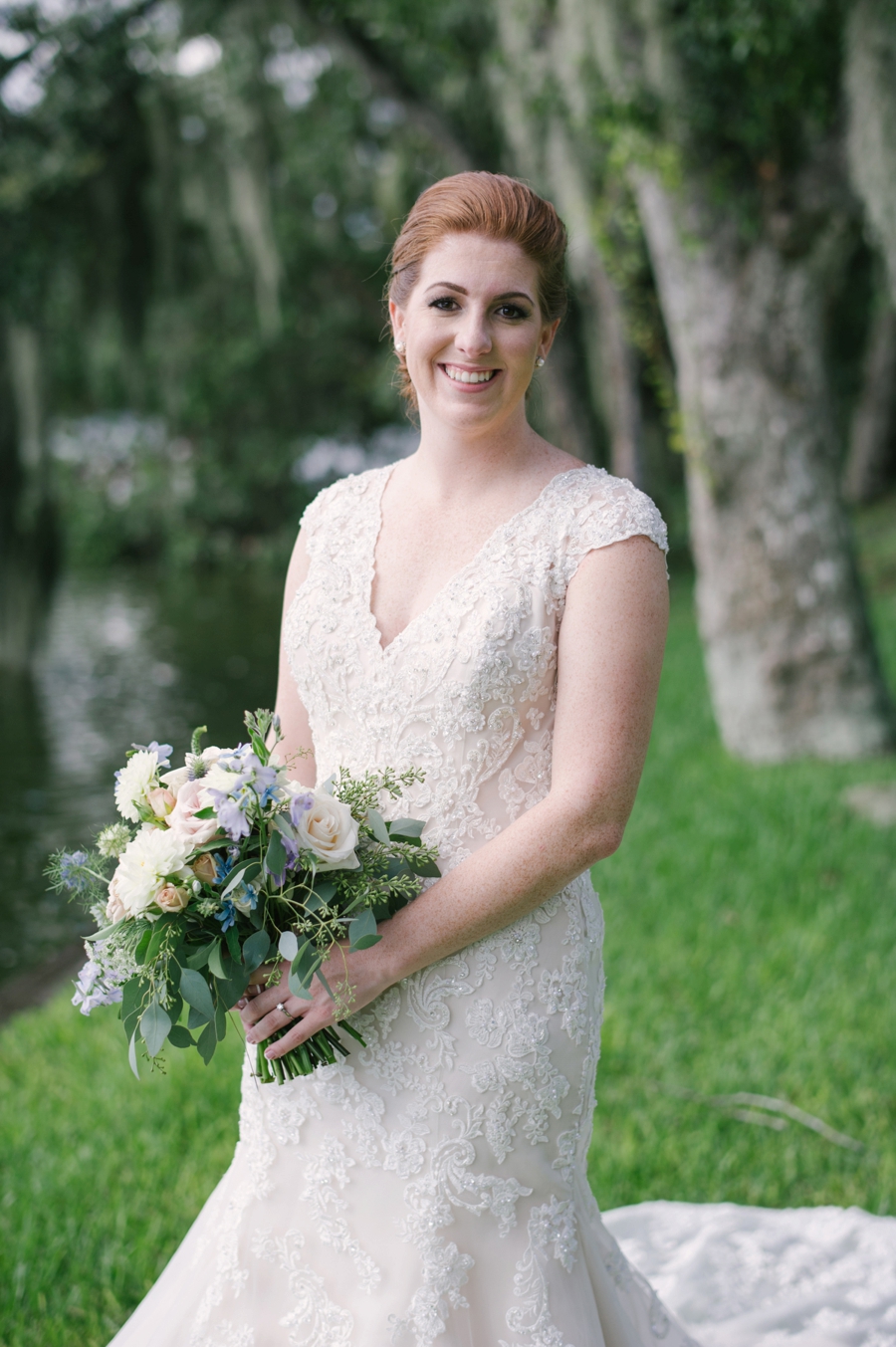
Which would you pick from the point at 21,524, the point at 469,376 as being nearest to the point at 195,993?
the point at 469,376

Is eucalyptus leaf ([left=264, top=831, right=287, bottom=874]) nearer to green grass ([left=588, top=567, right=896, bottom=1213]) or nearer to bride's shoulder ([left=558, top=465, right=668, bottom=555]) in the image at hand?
bride's shoulder ([left=558, top=465, right=668, bottom=555])

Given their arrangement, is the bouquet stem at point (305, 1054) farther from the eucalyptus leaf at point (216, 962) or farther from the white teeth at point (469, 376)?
the white teeth at point (469, 376)

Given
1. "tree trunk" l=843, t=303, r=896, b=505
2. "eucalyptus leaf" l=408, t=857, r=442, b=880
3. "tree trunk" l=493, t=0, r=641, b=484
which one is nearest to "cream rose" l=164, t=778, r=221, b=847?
"eucalyptus leaf" l=408, t=857, r=442, b=880

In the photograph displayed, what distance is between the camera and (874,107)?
5.18 meters

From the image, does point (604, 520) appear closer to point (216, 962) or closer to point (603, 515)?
point (603, 515)

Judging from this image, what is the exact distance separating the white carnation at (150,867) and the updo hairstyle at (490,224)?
1016 millimetres

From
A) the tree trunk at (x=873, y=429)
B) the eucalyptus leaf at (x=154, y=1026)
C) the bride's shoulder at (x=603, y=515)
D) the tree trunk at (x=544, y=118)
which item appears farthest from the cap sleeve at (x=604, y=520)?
the tree trunk at (x=873, y=429)

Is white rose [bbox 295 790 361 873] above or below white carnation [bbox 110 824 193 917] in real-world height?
below

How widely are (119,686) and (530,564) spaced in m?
8.84

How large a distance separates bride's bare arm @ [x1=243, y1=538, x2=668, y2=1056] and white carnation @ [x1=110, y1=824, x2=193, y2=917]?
0.28 meters

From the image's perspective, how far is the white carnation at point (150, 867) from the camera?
1594 millimetres

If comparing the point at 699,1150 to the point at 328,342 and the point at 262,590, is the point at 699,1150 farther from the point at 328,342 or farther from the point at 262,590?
the point at 328,342

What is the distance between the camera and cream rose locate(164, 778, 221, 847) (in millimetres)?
1606

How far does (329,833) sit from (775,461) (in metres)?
5.28
